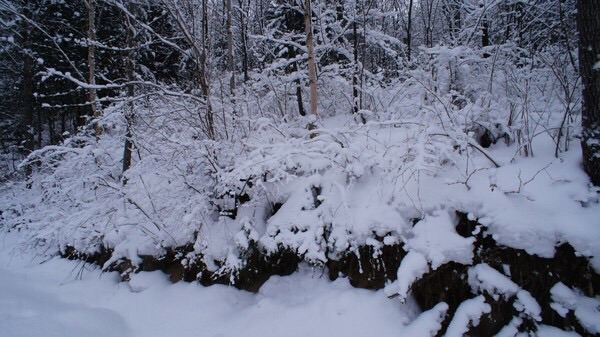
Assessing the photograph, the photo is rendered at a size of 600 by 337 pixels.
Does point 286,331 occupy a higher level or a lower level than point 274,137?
lower

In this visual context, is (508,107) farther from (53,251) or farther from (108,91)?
(108,91)

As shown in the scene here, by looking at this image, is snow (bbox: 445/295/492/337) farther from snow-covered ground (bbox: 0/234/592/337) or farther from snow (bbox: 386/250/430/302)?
snow (bbox: 386/250/430/302)

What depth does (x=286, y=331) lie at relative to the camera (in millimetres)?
A: 3068

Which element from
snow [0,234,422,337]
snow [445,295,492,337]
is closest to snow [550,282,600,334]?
snow [445,295,492,337]

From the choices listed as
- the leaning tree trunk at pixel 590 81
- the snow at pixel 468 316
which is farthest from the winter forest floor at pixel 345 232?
the leaning tree trunk at pixel 590 81

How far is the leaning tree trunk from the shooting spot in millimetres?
2529

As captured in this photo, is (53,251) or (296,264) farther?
(53,251)

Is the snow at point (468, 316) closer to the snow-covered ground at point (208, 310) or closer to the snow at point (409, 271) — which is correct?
the snow-covered ground at point (208, 310)

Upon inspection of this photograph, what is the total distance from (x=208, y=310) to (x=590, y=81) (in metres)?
4.53

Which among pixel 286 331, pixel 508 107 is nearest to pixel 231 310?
pixel 286 331

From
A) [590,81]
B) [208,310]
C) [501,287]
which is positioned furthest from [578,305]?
[208,310]

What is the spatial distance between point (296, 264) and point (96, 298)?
3.12 meters

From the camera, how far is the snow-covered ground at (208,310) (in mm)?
2922

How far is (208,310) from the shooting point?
3672 mm
